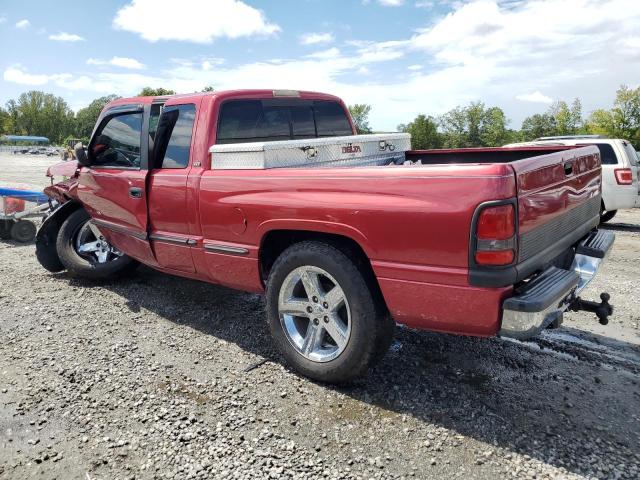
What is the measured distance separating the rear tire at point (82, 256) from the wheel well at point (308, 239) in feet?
8.66

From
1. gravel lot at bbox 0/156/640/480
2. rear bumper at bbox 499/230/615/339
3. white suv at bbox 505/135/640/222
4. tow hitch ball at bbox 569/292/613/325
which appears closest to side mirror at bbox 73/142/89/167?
gravel lot at bbox 0/156/640/480

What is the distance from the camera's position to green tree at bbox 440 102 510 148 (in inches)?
2033

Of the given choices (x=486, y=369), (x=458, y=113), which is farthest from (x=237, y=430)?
(x=458, y=113)

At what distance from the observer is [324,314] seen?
3324 millimetres

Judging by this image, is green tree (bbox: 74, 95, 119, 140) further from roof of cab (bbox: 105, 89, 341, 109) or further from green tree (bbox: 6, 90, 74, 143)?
roof of cab (bbox: 105, 89, 341, 109)

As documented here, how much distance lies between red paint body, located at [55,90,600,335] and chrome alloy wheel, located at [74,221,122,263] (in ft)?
5.62

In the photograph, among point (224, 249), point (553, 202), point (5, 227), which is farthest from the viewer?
point (5, 227)

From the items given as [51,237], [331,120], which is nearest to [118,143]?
[51,237]

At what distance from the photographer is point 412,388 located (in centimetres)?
335

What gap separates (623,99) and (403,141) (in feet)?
103

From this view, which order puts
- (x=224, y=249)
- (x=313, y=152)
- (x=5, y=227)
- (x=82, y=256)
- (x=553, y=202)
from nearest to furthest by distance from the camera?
(x=553, y=202) → (x=224, y=249) → (x=313, y=152) → (x=82, y=256) → (x=5, y=227)

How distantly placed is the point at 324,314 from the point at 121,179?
2557 millimetres

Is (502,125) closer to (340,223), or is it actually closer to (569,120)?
(569,120)

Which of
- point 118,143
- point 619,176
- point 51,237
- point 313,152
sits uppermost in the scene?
point 118,143
